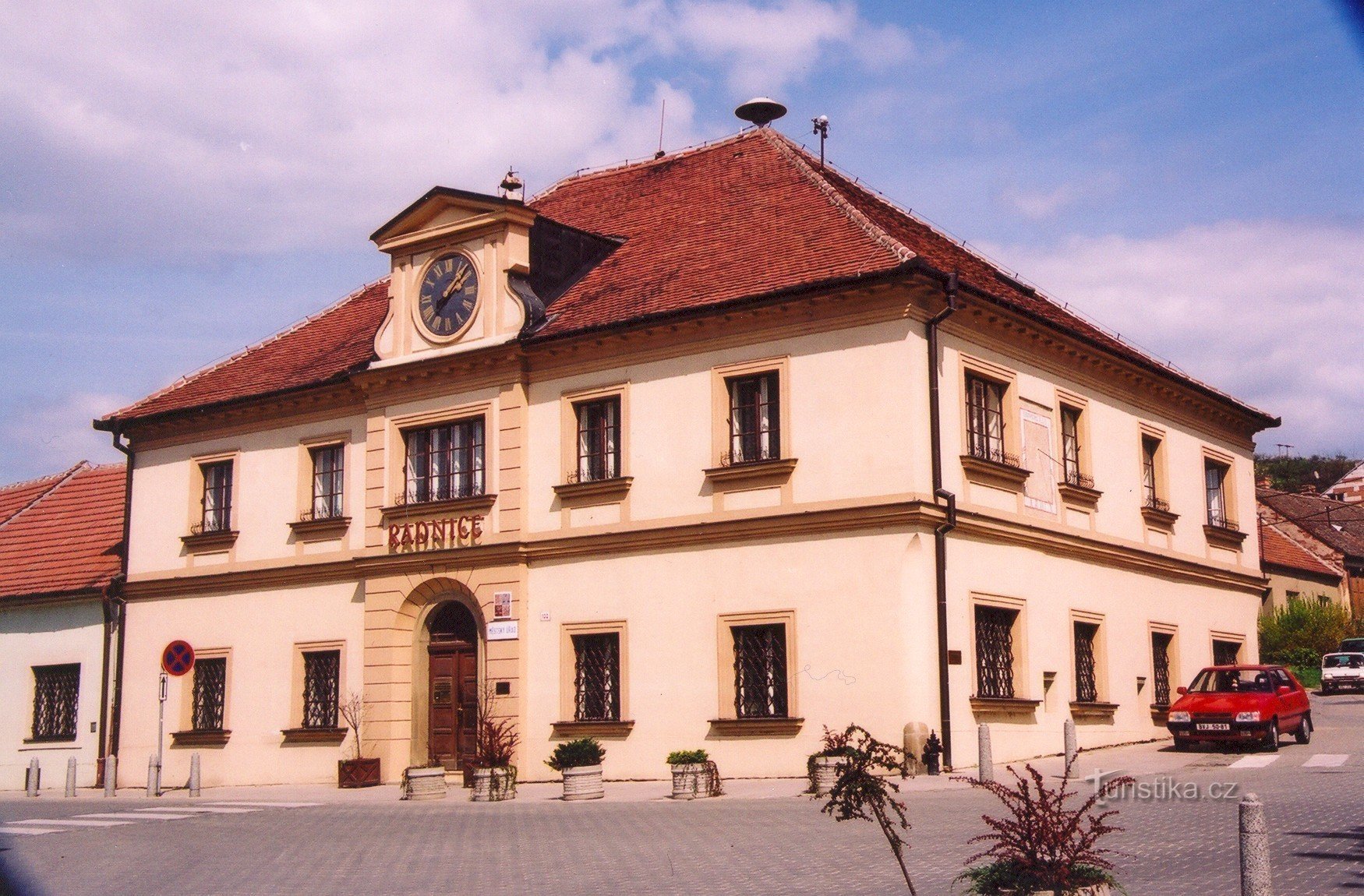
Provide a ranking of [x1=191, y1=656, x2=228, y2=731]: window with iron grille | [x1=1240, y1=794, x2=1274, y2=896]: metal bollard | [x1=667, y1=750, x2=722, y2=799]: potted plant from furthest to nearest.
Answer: [x1=191, y1=656, x2=228, y2=731]: window with iron grille, [x1=667, y1=750, x2=722, y2=799]: potted plant, [x1=1240, y1=794, x2=1274, y2=896]: metal bollard

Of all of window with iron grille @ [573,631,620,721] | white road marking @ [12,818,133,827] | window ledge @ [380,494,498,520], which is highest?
window ledge @ [380,494,498,520]

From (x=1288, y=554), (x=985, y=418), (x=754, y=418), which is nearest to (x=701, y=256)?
(x=754, y=418)

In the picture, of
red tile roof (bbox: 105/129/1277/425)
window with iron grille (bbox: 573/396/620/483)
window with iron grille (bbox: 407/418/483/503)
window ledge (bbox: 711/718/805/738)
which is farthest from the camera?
window with iron grille (bbox: 407/418/483/503)

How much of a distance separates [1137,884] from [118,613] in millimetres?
25416

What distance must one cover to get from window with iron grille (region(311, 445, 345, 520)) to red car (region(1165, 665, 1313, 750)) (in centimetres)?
1564

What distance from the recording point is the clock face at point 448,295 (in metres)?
27.2

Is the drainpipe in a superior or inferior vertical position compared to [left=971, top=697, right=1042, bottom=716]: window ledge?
A: superior

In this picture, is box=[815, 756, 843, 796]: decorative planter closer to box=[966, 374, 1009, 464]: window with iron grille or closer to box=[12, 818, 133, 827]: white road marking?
box=[966, 374, 1009, 464]: window with iron grille

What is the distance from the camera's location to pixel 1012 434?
25.0 metres

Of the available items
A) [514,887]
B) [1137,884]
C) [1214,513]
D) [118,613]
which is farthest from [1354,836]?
[118,613]

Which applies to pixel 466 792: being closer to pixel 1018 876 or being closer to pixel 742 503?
pixel 742 503

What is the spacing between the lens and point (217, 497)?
1221 inches

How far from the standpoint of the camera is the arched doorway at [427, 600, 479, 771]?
1058 inches

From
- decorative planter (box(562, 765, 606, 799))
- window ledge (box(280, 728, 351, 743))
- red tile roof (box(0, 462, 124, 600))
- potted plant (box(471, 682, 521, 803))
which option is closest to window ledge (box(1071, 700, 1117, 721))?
decorative planter (box(562, 765, 606, 799))
